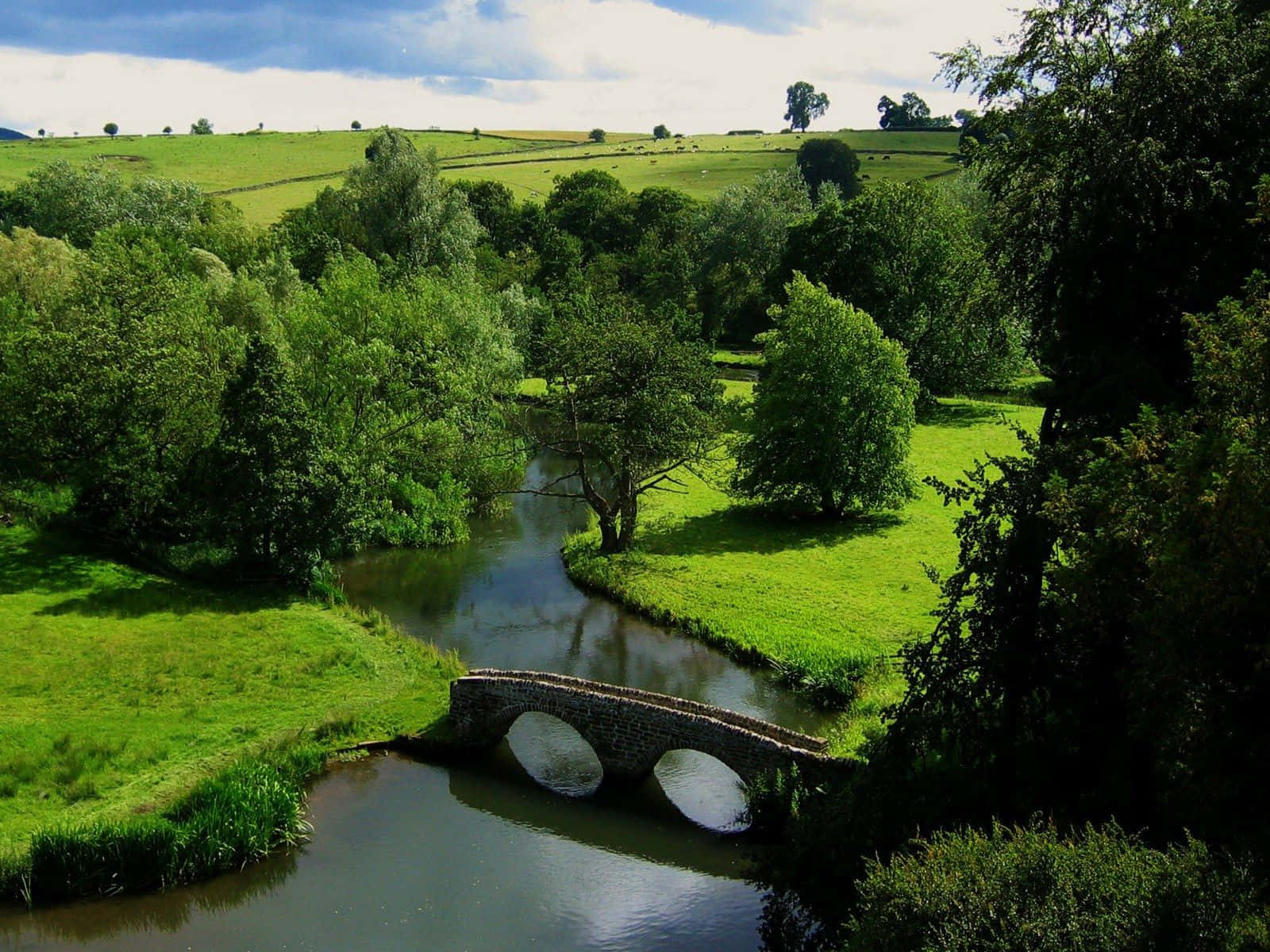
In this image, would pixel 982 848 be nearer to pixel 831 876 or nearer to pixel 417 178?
pixel 831 876

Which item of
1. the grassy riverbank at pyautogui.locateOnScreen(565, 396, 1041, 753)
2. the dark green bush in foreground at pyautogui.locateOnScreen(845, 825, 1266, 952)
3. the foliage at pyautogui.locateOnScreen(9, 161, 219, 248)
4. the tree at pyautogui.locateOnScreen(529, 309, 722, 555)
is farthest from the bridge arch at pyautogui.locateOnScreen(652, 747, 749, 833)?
the foliage at pyautogui.locateOnScreen(9, 161, 219, 248)

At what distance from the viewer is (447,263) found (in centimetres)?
7256

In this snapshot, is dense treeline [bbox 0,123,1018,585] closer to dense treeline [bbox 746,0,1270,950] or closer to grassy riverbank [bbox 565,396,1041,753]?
dense treeline [bbox 746,0,1270,950]

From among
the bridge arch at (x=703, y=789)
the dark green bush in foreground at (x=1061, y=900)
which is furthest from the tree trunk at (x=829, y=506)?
the dark green bush in foreground at (x=1061, y=900)

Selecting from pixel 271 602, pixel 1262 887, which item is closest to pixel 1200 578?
pixel 1262 887

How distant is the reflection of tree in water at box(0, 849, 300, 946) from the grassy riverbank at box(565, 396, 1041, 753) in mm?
15228

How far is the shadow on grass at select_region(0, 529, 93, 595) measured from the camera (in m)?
37.5

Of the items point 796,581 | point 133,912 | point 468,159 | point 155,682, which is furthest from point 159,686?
point 468,159

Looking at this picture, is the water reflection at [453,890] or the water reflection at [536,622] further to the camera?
the water reflection at [536,622]

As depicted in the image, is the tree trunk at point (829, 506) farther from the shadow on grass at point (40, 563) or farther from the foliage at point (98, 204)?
the foliage at point (98, 204)

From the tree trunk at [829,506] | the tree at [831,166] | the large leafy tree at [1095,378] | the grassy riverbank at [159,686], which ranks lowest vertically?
the grassy riverbank at [159,686]

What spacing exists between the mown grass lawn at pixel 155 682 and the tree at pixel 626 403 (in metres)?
11.9

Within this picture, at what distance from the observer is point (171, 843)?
75.6 ft

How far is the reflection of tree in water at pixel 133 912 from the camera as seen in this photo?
21.4m
